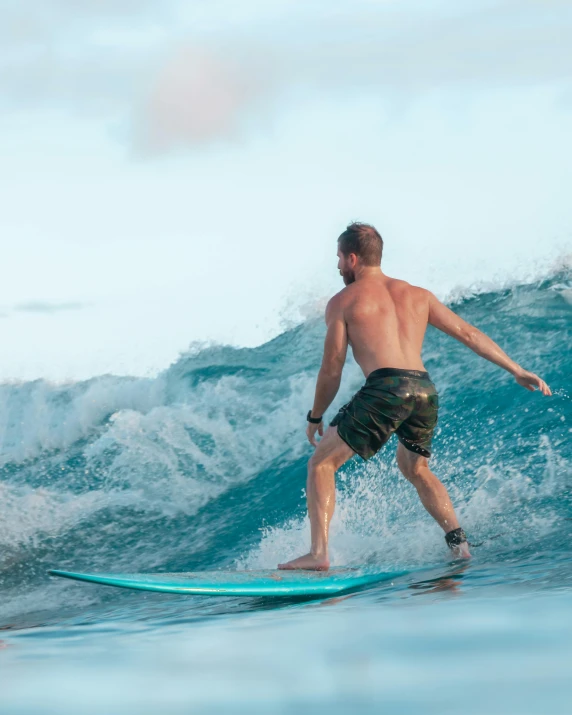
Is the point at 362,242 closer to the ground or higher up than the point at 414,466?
higher up

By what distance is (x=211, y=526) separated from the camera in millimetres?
7109

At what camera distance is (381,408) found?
173 inches

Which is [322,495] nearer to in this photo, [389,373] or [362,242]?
[389,373]

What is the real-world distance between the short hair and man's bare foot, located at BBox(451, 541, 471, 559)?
156 centimetres

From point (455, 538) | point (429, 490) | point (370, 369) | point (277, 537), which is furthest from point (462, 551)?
point (277, 537)

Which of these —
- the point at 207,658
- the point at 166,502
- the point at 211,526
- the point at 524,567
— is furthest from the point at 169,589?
the point at 166,502

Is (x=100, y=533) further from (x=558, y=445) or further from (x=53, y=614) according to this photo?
(x=558, y=445)

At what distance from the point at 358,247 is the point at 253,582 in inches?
68.3

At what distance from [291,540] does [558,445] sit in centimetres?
209

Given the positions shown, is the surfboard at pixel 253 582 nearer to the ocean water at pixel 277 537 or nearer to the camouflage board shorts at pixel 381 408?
the ocean water at pixel 277 537

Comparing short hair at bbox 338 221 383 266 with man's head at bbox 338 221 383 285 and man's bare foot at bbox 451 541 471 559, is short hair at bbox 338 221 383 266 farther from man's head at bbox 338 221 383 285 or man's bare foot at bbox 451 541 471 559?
man's bare foot at bbox 451 541 471 559

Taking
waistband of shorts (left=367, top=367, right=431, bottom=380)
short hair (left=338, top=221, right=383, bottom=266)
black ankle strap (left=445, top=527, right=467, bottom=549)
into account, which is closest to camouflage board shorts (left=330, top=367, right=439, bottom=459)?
waistband of shorts (left=367, top=367, right=431, bottom=380)

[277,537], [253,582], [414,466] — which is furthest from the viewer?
[277,537]

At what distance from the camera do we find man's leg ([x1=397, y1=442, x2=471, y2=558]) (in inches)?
184
